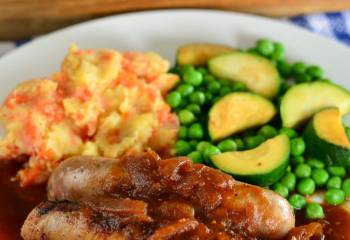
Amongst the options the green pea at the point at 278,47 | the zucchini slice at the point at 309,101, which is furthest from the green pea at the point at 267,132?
the green pea at the point at 278,47

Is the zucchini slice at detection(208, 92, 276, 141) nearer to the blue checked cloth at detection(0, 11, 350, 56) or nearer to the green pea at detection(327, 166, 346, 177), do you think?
the green pea at detection(327, 166, 346, 177)

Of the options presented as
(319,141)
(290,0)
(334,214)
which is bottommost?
(334,214)

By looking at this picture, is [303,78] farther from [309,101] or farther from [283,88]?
[309,101]

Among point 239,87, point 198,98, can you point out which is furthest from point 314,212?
point 198,98

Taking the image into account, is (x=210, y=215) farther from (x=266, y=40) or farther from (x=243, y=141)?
(x=266, y=40)

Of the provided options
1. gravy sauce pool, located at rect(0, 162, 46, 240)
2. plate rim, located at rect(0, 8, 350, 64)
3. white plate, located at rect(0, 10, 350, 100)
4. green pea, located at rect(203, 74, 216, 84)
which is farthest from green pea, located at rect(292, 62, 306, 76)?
gravy sauce pool, located at rect(0, 162, 46, 240)

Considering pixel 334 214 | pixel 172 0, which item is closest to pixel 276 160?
pixel 334 214
